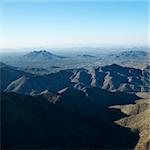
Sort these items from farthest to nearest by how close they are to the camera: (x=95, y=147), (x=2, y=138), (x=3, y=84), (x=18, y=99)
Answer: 1. (x=3, y=84)
2. (x=18, y=99)
3. (x=95, y=147)
4. (x=2, y=138)

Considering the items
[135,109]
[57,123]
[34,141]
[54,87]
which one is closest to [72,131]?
[57,123]

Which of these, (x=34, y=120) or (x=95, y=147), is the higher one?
(x=34, y=120)

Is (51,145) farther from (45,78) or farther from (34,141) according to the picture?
(45,78)

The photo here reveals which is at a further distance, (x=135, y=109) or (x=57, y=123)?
(x=135, y=109)

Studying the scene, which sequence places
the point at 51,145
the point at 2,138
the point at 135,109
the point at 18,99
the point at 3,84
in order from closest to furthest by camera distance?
the point at 2,138 → the point at 51,145 → the point at 18,99 → the point at 135,109 → the point at 3,84

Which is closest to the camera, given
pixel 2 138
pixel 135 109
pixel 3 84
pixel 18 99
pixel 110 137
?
pixel 2 138

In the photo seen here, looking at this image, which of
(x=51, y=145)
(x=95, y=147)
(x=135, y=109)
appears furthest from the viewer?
(x=135, y=109)

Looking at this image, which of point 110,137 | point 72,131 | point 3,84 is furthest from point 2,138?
point 3,84

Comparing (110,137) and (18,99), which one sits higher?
(18,99)

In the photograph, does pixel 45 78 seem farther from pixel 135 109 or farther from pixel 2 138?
pixel 2 138
